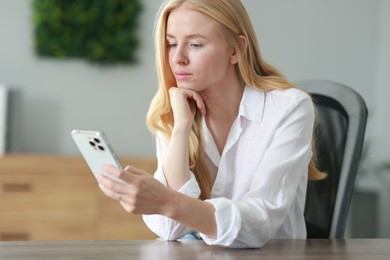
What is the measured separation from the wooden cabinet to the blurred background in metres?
0.28

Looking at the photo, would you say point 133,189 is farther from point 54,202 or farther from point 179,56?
point 54,202

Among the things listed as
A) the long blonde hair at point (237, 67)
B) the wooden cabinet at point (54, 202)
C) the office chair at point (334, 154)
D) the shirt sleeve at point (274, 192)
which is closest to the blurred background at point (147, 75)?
the wooden cabinet at point (54, 202)

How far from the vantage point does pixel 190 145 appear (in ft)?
5.99

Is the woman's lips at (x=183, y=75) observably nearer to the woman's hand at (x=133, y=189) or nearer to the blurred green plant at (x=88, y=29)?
the woman's hand at (x=133, y=189)

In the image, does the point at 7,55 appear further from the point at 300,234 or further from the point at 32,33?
the point at 300,234

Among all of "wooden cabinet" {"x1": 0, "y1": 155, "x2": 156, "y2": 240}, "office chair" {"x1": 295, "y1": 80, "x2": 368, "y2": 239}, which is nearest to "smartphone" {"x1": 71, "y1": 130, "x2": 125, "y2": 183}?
"office chair" {"x1": 295, "y1": 80, "x2": 368, "y2": 239}

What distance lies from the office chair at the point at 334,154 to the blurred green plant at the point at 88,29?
236 cm

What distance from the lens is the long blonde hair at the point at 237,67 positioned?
1.75 m

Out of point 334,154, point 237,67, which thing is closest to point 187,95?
point 237,67

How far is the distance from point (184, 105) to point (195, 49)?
0.15 meters

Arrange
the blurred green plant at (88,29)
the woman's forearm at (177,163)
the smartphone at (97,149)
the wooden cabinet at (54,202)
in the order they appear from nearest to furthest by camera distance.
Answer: the smartphone at (97,149), the woman's forearm at (177,163), the wooden cabinet at (54,202), the blurred green plant at (88,29)

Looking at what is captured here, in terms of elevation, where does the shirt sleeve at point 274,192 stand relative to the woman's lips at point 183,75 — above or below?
below

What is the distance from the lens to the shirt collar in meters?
1.81

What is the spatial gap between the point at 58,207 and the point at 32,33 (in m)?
1.07
